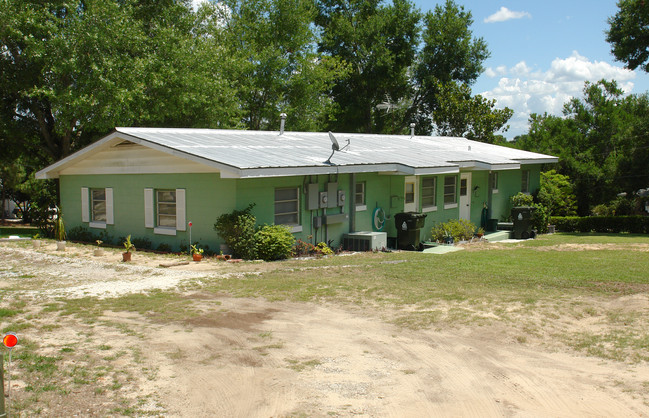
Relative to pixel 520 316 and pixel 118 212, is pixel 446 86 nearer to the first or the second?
pixel 118 212

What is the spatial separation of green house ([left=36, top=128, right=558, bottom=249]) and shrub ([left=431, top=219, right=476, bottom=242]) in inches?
→ 14.7

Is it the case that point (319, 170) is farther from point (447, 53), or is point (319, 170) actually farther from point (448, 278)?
point (447, 53)

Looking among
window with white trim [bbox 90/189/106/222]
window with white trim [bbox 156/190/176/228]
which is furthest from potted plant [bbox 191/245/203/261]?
window with white trim [bbox 90/189/106/222]

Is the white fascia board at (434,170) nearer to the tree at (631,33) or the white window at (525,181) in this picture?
the white window at (525,181)

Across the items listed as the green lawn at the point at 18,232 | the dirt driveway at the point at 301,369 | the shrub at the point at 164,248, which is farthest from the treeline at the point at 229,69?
the dirt driveway at the point at 301,369

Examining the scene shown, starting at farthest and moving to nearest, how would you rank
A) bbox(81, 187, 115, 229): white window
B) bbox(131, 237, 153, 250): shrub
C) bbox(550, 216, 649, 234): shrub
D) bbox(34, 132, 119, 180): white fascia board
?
bbox(550, 216, 649, 234): shrub → bbox(81, 187, 115, 229): white window → bbox(131, 237, 153, 250): shrub → bbox(34, 132, 119, 180): white fascia board

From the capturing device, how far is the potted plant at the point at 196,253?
43.7 feet

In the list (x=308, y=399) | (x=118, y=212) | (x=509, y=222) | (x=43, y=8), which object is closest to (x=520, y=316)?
(x=308, y=399)

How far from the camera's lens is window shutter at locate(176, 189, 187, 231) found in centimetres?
1484

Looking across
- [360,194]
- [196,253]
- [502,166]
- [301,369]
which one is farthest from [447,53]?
[301,369]

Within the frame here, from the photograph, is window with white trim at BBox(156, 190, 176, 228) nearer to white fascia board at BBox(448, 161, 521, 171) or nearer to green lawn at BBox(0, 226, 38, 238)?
green lawn at BBox(0, 226, 38, 238)

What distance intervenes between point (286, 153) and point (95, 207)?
637 centimetres

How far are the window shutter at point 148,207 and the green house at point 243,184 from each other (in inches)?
1.1

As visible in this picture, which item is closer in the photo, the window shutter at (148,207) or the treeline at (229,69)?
the window shutter at (148,207)
